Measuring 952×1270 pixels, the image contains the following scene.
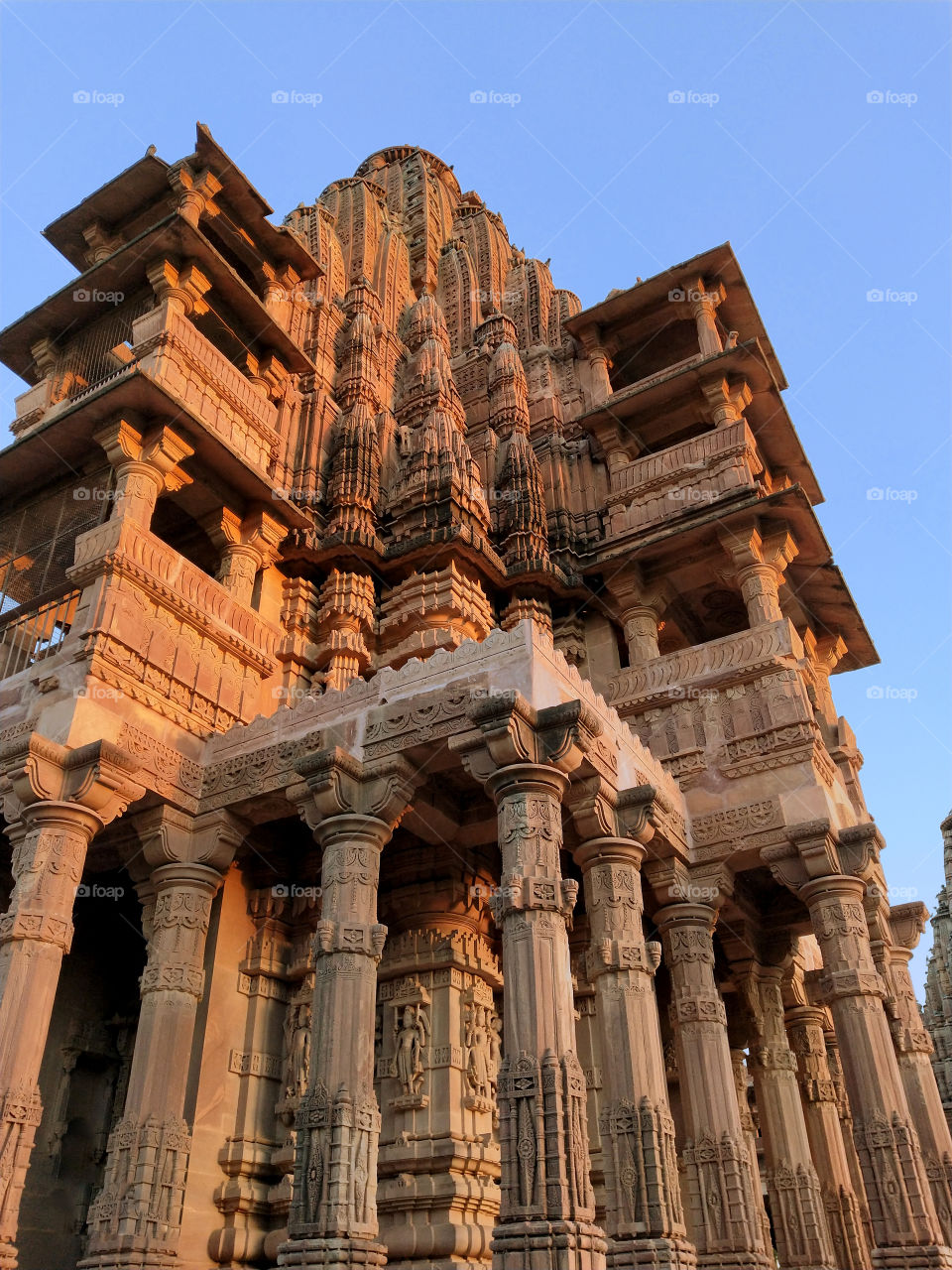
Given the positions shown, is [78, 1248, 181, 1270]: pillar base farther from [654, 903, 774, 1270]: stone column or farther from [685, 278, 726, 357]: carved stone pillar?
[685, 278, 726, 357]: carved stone pillar

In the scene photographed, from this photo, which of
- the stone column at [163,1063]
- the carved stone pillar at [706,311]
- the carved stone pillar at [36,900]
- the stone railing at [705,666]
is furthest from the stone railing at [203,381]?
the carved stone pillar at [706,311]

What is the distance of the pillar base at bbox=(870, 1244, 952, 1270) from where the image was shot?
12422 mm

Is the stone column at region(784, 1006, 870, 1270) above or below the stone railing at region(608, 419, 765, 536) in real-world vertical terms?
below

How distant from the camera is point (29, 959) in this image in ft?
38.9

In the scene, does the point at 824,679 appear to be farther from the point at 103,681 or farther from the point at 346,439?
the point at 103,681

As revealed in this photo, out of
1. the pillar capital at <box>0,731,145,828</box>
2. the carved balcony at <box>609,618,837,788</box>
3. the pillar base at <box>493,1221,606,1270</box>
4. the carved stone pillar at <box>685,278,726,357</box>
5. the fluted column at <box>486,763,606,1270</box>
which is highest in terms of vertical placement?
the carved stone pillar at <box>685,278,726,357</box>

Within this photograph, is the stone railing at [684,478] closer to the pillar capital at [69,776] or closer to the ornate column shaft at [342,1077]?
the ornate column shaft at [342,1077]

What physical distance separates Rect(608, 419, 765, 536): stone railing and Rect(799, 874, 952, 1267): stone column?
863 centimetres

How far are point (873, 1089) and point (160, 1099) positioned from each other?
9.65 metres

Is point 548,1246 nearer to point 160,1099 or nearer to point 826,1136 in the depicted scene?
point 160,1099

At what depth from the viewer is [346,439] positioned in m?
23.5

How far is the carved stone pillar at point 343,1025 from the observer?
9977mm

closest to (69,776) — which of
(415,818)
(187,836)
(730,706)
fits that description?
(187,836)

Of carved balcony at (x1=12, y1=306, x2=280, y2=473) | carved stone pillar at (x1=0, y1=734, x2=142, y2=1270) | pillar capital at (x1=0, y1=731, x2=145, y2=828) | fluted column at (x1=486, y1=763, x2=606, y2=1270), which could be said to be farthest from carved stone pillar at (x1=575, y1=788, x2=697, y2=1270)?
carved balcony at (x1=12, y1=306, x2=280, y2=473)
